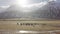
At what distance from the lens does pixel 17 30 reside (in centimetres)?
156

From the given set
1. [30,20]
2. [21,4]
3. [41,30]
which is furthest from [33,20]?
[21,4]

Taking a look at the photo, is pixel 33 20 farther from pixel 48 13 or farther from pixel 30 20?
pixel 48 13

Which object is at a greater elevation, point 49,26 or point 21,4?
point 21,4

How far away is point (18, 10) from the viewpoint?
1617mm

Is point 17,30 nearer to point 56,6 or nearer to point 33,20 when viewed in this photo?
point 33,20

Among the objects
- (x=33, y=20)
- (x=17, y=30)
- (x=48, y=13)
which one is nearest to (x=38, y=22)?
(x=33, y=20)

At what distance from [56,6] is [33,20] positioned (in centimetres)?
34

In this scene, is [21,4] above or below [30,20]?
above

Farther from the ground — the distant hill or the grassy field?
the distant hill

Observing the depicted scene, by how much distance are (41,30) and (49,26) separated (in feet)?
0.37

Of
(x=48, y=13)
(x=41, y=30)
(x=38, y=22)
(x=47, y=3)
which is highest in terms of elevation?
(x=47, y=3)

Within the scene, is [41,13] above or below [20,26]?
above

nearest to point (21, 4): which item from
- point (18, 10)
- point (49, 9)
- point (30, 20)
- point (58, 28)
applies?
point (18, 10)

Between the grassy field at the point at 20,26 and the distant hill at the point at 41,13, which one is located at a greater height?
the distant hill at the point at 41,13
